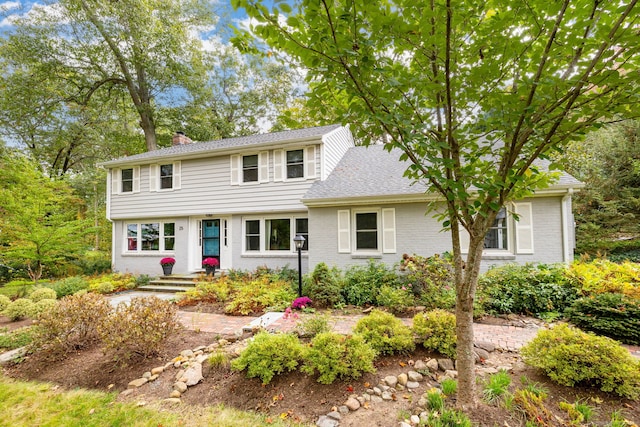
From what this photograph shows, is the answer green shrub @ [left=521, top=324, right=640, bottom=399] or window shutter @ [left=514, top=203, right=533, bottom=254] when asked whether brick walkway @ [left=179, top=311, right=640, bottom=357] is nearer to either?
green shrub @ [left=521, top=324, right=640, bottom=399]

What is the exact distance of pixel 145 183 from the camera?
1176 centimetres

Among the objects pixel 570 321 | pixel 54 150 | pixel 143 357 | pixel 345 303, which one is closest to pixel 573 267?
pixel 570 321

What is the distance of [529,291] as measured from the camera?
19.6ft

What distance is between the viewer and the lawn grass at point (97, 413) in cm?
284

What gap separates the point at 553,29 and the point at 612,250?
1631 cm

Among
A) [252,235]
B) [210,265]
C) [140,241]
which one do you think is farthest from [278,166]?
[140,241]

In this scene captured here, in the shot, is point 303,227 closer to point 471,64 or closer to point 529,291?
point 529,291

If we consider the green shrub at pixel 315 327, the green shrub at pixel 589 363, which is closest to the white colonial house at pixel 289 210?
the green shrub at pixel 315 327

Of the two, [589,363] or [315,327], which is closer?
[589,363]

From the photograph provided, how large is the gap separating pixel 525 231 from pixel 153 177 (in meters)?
13.2

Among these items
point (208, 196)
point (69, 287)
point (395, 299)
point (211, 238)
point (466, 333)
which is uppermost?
point (208, 196)

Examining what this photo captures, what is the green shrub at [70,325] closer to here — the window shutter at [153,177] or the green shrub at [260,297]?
the green shrub at [260,297]

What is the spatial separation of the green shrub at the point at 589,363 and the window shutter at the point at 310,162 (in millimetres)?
7725

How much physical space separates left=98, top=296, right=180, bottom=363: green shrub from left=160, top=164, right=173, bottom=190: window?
27.2 ft
